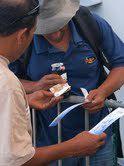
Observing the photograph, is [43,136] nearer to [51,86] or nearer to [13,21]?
[51,86]

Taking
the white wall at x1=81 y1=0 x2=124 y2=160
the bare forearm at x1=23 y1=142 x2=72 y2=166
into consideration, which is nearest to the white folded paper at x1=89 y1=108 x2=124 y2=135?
the bare forearm at x1=23 y1=142 x2=72 y2=166

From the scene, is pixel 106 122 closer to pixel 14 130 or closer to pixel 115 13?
pixel 14 130

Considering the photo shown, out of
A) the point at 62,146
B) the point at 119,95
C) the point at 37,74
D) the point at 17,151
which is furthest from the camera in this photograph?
the point at 119,95

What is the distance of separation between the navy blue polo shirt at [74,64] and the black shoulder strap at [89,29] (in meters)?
0.03

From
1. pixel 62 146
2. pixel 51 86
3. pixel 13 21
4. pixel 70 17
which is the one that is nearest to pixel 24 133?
pixel 62 146

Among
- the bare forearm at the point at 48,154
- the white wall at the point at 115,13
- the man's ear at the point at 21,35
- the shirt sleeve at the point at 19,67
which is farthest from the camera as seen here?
the white wall at the point at 115,13

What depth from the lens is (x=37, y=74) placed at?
2453mm

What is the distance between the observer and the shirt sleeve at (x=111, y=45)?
8.09 feet

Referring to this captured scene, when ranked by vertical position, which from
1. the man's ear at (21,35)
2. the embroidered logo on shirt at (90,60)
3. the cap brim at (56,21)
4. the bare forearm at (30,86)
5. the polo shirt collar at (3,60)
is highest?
the man's ear at (21,35)

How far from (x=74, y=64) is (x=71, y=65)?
0.02 meters

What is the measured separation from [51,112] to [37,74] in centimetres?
23

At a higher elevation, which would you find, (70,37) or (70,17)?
(70,17)

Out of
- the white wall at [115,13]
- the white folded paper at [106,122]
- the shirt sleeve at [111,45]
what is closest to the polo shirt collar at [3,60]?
the white folded paper at [106,122]

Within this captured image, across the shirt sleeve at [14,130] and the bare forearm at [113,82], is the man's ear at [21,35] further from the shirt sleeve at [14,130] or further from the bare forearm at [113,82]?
the bare forearm at [113,82]
